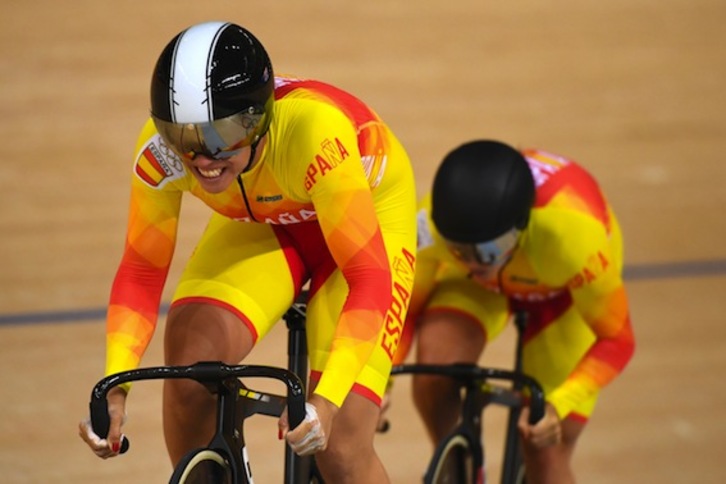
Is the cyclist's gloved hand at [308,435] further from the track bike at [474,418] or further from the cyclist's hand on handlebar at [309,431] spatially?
the track bike at [474,418]

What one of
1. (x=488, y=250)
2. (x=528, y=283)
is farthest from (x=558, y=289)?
(x=488, y=250)

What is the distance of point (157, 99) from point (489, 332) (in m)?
1.47

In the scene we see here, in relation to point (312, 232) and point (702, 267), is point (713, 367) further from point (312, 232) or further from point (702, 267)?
point (312, 232)

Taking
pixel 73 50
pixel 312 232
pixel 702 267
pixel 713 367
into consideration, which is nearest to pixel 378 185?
pixel 312 232

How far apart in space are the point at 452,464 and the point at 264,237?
2.71 ft

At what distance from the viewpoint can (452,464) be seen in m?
3.35

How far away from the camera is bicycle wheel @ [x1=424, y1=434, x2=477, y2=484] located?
129 inches

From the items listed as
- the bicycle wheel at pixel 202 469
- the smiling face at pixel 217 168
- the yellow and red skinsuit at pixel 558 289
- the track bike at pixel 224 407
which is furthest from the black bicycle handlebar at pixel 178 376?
the yellow and red skinsuit at pixel 558 289

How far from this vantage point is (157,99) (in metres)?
2.47

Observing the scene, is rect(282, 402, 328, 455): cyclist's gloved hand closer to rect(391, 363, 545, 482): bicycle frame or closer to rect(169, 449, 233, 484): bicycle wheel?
rect(169, 449, 233, 484): bicycle wheel

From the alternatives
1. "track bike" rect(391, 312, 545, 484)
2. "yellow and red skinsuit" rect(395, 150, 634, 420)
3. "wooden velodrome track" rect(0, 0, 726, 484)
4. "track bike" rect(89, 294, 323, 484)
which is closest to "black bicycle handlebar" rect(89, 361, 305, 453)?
"track bike" rect(89, 294, 323, 484)

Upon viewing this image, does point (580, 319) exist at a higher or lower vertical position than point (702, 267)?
higher

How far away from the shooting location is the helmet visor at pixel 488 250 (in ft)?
10.8

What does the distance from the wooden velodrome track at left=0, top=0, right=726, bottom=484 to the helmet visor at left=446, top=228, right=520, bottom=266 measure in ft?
3.73
